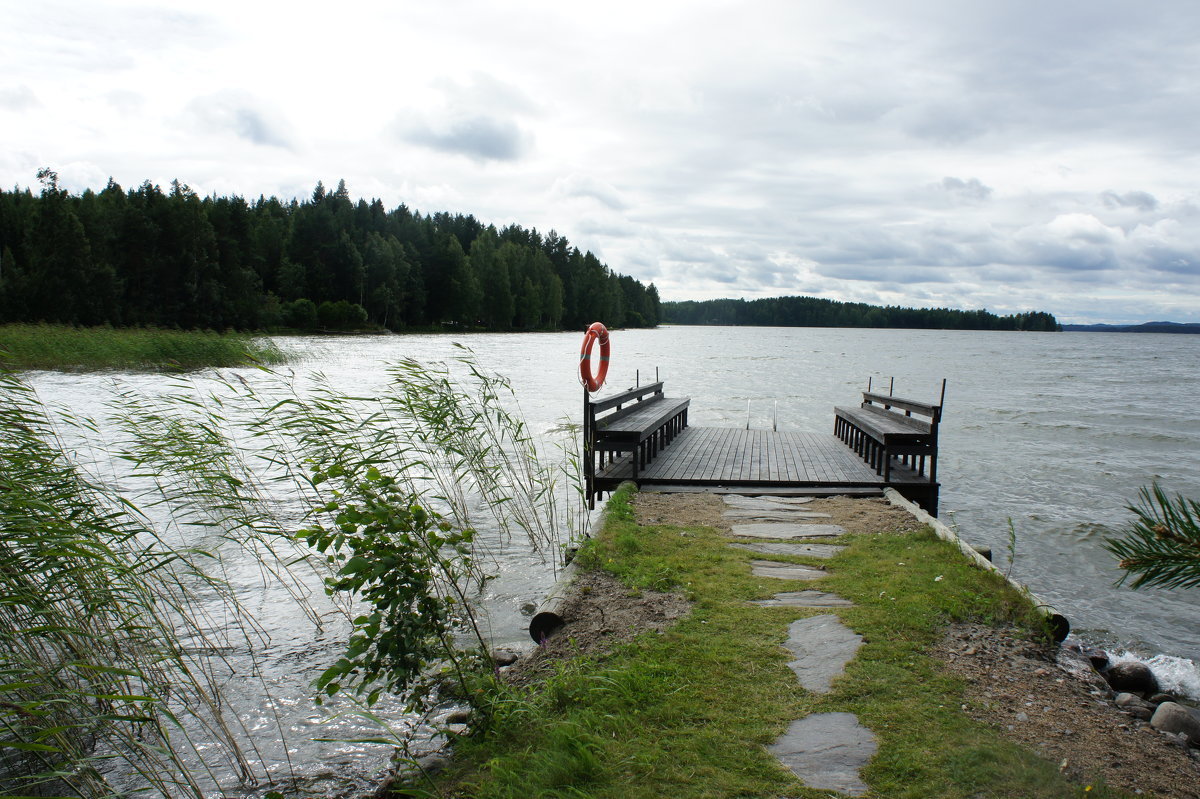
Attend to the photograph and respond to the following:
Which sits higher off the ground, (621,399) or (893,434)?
(621,399)

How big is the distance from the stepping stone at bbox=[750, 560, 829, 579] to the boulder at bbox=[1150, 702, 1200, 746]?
2.12 meters

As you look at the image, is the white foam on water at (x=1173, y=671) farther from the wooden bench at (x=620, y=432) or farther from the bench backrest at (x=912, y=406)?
the wooden bench at (x=620, y=432)

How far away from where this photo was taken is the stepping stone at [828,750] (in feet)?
10.1

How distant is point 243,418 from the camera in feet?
46.4

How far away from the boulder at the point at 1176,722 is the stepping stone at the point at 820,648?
1.72 m

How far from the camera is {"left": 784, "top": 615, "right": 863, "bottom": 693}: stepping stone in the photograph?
13.3 feet

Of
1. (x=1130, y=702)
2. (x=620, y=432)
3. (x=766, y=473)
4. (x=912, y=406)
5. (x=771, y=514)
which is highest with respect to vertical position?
(x=912, y=406)

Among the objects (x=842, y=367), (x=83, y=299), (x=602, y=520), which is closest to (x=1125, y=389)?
(x=842, y=367)

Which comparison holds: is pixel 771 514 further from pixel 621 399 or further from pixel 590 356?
pixel 621 399

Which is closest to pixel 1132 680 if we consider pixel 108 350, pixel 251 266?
pixel 108 350

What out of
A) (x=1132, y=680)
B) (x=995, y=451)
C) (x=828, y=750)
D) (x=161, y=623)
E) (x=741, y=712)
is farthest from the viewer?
(x=995, y=451)

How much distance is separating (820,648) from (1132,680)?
2.79m

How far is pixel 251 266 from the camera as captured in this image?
184ft

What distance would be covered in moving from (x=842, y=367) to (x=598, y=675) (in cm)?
4398
